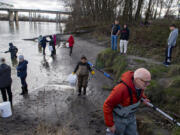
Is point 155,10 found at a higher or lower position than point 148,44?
higher

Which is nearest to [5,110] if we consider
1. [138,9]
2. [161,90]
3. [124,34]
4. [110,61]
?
[161,90]

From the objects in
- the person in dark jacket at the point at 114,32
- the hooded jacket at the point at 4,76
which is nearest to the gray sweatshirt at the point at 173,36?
the person in dark jacket at the point at 114,32

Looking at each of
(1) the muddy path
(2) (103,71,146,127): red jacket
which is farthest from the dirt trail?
(2) (103,71,146,127): red jacket

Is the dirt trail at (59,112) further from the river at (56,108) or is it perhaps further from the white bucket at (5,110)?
the white bucket at (5,110)

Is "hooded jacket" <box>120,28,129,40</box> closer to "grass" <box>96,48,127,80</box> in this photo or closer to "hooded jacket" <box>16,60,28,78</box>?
"grass" <box>96,48,127,80</box>

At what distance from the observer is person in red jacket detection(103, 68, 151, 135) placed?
7.79ft

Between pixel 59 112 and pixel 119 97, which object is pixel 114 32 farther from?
pixel 119 97

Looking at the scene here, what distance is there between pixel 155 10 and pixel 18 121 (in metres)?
22.5

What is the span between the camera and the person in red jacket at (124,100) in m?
2.37

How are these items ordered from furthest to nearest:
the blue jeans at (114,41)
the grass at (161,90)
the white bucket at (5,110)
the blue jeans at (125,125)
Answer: the blue jeans at (114,41), the white bucket at (5,110), the grass at (161,90), the blue jeans at (125,125)

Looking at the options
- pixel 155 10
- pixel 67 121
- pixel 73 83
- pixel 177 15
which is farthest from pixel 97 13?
pixel 67 121

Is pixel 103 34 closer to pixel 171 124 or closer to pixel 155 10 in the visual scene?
pixel 155 10

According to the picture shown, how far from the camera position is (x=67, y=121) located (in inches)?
192

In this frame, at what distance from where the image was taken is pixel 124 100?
8.05 feet
